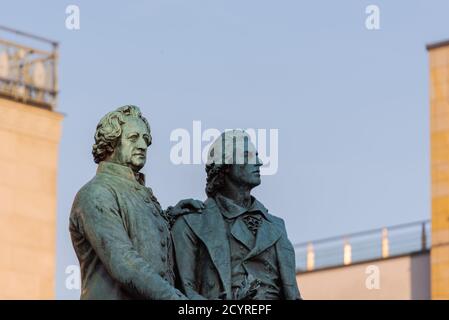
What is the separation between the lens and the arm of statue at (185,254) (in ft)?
89.9

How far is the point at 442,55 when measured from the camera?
6719 centimetres

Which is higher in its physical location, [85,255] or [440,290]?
[440,290]

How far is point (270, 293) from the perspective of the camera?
27.5 metres

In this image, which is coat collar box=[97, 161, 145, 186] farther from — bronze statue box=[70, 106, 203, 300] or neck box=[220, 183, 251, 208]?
neck box=[220, 183, 251, 208]

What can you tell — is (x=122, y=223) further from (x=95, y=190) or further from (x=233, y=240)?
(x=233, y=240)

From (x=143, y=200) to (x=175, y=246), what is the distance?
0.55 m

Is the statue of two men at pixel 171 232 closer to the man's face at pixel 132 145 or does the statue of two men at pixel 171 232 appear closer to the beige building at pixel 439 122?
the man's face at pixel 132 145

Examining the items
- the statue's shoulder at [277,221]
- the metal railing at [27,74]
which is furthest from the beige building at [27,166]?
the statue's shoulder at [277,221]

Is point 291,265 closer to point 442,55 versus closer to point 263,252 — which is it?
point 263,252

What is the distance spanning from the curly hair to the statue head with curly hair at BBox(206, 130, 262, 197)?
Result: 0.78 m

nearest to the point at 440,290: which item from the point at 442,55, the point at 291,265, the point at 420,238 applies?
the point at 420,238

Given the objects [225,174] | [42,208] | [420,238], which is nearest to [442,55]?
[420,238]
